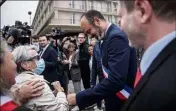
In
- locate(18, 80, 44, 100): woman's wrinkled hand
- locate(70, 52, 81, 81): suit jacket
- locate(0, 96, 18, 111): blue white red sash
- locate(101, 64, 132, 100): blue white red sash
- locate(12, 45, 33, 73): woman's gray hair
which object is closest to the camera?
locate(0, 96, 18, 111): blue white red sash

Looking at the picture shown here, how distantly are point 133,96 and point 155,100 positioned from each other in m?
0.12

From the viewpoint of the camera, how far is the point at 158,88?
95 centimetres

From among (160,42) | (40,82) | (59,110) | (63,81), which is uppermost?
(160,42)

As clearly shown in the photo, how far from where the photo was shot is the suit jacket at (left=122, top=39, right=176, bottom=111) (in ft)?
3.05

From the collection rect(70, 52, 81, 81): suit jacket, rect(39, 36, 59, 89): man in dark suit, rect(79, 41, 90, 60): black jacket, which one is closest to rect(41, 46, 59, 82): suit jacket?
rect(39, 36, 59, 89): man in dark suit

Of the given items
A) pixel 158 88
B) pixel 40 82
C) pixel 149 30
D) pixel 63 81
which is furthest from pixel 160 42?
pixel 63 81

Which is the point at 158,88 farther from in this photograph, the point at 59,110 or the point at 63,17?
the point at 63,17

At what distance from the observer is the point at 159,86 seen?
95 cm

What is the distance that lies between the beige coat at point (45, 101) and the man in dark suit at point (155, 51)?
1.51 meters

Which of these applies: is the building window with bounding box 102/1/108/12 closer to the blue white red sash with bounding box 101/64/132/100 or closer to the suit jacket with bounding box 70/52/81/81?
the suit jacket with bounding box 70/52/81/81

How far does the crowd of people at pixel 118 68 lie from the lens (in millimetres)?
986

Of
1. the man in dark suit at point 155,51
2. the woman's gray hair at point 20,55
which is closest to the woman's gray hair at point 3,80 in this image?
the man in dark suit at point 155,51

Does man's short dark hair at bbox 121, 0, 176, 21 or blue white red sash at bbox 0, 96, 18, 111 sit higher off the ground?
man's short dark hair at bbox 121, 0, 176, 21

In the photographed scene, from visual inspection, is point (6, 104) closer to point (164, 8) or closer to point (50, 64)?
point (164, 8)
